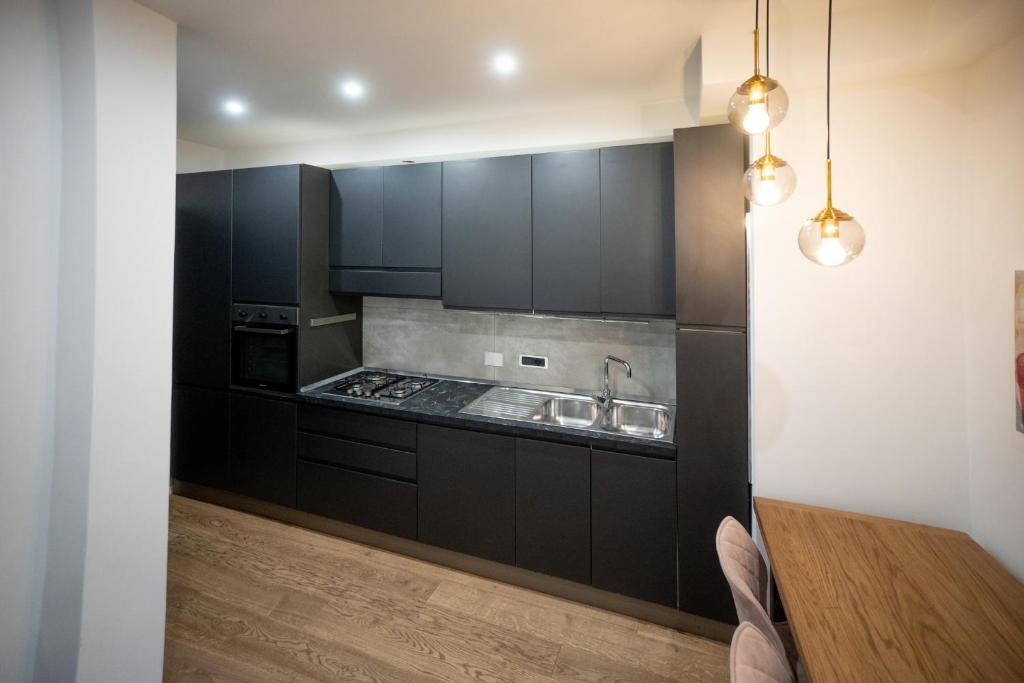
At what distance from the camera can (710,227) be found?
6.68ft

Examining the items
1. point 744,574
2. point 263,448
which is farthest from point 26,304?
point 744,574

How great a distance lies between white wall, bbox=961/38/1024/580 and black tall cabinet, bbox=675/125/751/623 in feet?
2.43

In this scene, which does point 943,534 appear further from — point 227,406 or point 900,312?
point 227,406

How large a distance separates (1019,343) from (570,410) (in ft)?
6.28

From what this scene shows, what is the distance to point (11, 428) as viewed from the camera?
1.49m

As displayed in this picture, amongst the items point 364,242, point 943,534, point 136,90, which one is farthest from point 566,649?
point 136,90

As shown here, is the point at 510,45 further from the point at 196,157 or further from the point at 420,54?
the point at 196,157

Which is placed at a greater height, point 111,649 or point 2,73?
point 2,73

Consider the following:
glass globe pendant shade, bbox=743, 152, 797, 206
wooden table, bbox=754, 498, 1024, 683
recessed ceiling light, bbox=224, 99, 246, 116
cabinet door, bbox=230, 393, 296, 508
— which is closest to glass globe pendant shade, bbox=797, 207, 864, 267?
glass globe pendant shade, bbox=743, 152, 797, 206

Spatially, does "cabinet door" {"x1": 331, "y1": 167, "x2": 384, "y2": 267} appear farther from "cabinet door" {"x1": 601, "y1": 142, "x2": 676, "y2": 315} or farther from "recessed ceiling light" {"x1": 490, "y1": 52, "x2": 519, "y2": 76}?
"cabinet door" {"x1": 601, "y1": 142, "x2": 676, "y2": 315}

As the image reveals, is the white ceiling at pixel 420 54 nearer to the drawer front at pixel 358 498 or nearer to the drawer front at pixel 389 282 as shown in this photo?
the drawer front at pixel 389 282

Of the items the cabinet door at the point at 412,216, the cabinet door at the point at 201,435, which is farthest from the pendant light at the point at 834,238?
the cabinet door at the point at 201,435

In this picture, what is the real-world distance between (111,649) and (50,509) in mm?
525

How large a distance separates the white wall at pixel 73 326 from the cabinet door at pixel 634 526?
187 cm
